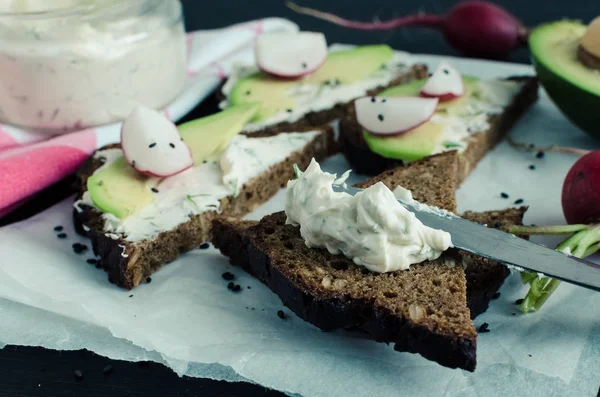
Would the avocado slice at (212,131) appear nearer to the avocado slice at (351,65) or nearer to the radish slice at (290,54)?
the radish slice at (290,54)

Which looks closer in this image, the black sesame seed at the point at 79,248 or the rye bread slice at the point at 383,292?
the rye bread slice at the point at 383,292

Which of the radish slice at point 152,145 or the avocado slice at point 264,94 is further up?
the radish slice at point 152,145

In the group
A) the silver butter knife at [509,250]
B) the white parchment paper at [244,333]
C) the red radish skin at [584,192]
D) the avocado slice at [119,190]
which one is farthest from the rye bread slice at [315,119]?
the red radish skin at [584,192]

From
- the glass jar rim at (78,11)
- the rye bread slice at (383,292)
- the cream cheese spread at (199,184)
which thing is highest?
the glass jar rim at (78,11)

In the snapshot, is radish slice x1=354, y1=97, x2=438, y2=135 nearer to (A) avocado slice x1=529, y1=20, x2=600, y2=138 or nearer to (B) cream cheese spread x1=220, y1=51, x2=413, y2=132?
(B) cream cheese spread x1=220, y1=51, x2=413, y2=132

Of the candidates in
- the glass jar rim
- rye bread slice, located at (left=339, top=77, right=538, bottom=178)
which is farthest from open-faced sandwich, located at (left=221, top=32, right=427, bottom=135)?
the glass jar rim

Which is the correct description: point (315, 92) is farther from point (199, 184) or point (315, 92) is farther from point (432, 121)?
point (199, 184)

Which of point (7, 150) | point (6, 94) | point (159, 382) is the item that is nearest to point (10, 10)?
point (6, 94)
